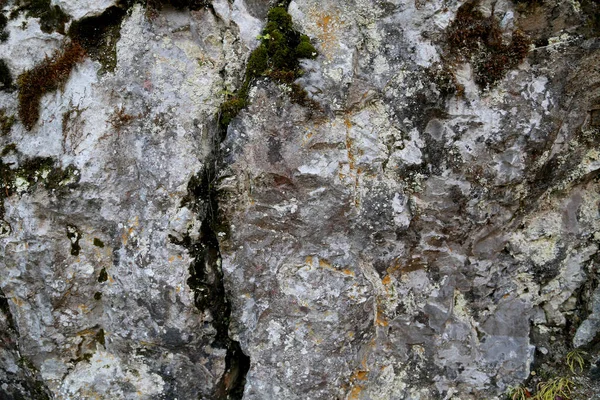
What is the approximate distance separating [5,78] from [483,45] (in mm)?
3955

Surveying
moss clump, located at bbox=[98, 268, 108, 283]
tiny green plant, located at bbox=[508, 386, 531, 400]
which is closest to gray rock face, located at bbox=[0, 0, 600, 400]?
moss clump, located at bbox=[98, 268, 108, 283]

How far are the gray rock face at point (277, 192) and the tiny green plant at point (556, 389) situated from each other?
165 millimetres

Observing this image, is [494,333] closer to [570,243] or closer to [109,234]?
[570,243]

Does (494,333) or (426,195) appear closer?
(426,195)

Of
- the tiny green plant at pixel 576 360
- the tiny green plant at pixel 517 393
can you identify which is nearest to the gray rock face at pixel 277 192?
the tiny green plant at pixel 576 360

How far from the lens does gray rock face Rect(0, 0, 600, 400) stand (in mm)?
3613

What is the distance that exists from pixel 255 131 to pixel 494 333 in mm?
2741

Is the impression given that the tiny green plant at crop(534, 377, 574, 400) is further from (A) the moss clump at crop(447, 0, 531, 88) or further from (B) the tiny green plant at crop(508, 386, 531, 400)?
(A) the moss clump at crop(447, 0, 531, 88)

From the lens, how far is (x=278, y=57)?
3568mm

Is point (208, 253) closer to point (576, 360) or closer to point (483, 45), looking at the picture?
point (483, 45)

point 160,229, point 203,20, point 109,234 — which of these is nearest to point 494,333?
point 160,229

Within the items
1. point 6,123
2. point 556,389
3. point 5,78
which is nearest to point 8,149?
point 6,123

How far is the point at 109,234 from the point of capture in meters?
3.76

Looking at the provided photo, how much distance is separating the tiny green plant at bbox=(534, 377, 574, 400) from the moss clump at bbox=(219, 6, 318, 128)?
3210mm
